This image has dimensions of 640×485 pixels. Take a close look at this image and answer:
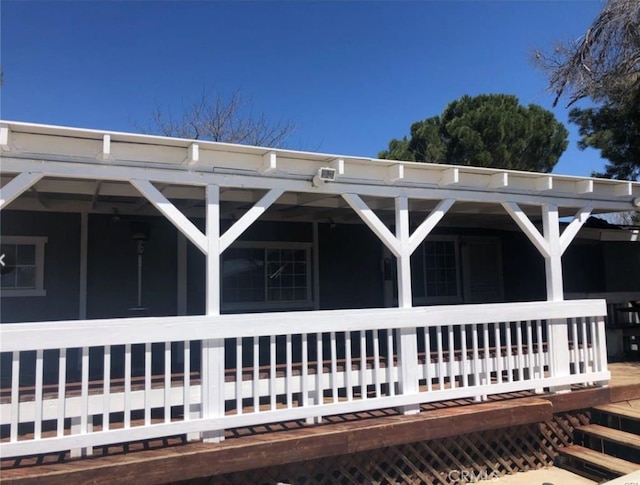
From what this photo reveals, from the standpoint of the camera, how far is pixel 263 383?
397 cm

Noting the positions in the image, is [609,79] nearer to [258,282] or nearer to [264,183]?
[258,282]

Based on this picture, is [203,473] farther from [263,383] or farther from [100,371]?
[100,371]

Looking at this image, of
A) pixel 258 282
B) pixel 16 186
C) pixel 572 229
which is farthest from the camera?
pixel 258 282

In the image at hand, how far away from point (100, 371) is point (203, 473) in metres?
2.45

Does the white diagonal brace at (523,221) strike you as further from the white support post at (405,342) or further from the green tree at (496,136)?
the green tree at (496,136)

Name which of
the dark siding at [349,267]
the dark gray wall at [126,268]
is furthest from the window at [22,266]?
the dark siding at [349,267]

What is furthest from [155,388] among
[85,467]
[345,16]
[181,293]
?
[345,16]

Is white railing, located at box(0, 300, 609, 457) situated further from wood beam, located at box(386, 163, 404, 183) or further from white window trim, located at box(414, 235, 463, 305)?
white window trim, located at box(414, 235, 463, 305)

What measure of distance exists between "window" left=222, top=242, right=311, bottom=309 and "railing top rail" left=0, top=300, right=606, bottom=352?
8.90 feet

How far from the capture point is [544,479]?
4.30 meters

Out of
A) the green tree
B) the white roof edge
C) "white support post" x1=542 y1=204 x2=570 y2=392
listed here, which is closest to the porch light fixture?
the white roof edge

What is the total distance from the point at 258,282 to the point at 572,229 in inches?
152

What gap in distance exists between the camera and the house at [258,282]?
Result: 329 cm

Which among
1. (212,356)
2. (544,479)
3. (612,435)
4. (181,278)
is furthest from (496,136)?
(212,356)
